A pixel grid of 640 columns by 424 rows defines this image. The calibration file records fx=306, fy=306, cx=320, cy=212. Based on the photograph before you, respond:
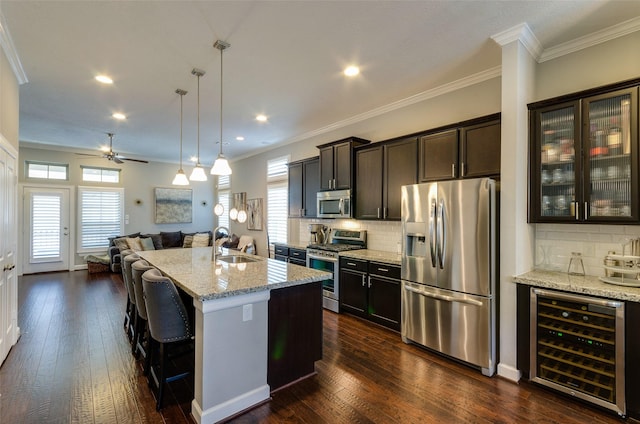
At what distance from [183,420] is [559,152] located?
12.1 ft

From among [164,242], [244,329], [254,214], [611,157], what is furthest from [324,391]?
[164,242]

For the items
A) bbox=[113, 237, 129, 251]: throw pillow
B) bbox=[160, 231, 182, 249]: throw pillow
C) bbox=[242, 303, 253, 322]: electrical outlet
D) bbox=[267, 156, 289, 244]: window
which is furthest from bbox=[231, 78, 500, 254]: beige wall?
bbox=[113, 237, 129, 251]: throw pillow

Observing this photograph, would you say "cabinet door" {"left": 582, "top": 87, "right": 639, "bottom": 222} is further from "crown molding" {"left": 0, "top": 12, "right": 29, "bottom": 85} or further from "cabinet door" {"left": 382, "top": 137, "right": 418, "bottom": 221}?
"crown molding" {"left": 0, "top": 12, "right": 29, "bottom": 85}

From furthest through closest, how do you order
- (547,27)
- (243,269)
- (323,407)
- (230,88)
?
1. (230,88)
2. (243,269)
3. (547,27)
4. (323,407)

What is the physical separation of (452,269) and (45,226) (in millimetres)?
8784

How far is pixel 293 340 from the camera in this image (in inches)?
103

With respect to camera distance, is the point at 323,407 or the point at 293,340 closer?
the point at 323,407

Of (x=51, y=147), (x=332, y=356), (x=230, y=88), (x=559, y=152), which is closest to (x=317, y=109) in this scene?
(x=230, y=88)

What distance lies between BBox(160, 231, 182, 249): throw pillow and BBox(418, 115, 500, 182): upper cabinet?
731 cm

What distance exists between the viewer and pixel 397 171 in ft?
13.3

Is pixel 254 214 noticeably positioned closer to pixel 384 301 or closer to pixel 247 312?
pixel 384 301

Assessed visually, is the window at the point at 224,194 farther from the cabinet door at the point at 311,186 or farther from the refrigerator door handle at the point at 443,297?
the refrigerator door handle at the point at 443,297

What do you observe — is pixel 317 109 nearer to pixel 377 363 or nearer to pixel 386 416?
pixel 377 363

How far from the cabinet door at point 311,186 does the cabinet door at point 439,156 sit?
204cm
